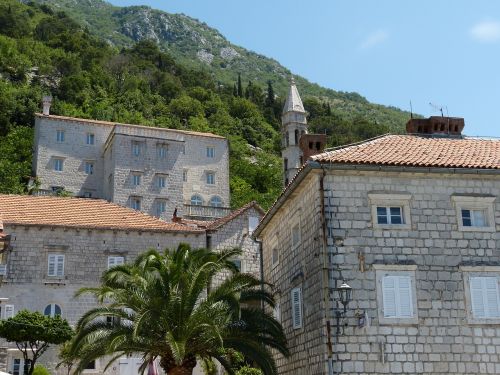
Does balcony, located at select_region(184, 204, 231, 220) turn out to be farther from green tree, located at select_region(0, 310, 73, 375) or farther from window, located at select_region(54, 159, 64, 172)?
green tree, located at select_region(0, 310, 73, 375)

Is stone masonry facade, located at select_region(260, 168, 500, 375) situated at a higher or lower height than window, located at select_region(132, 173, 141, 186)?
lower

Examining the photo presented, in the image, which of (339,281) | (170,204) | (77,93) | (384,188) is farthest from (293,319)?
(77,93)

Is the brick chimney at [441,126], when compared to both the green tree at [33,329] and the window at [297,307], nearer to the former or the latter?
the window at [297,307]

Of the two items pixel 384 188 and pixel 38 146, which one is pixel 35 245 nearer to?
pixel 384 188

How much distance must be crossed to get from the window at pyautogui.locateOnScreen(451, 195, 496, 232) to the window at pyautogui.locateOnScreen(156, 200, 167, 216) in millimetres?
41529

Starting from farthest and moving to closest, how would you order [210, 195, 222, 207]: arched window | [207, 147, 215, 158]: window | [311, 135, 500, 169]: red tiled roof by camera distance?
[207, 147, 215, 158]: window
[210, 195, 222, 207]: arched window
[311, 135, 500, 169]: red tiled roof

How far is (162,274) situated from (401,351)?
806 cm

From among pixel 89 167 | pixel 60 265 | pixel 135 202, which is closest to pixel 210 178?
pixel 135 202

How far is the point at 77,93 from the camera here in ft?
298

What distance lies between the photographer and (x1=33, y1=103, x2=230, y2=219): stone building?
201 ft

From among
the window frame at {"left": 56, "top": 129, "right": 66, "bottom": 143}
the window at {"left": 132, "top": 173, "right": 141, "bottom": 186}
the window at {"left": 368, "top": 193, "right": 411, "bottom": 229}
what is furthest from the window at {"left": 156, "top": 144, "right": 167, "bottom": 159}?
the window at {"left": 368, "top": 193, "right": 411, "bottom": 229}

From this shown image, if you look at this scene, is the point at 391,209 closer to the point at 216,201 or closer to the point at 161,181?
the point at 161,181

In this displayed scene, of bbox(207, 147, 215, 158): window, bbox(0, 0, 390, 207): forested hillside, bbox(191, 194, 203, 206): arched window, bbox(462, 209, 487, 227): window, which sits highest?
bbox(0, 0, 390, 207): forested hillside

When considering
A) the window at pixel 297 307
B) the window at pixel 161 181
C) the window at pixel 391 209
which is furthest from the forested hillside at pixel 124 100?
the window at pixel 391 209
